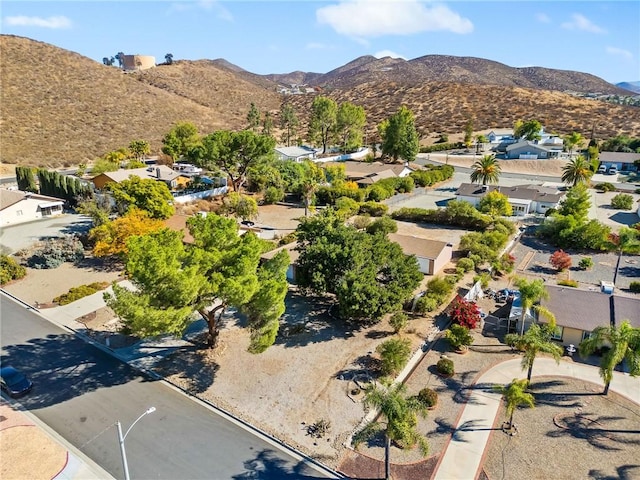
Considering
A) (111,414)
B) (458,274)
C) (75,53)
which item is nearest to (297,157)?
(458,274)

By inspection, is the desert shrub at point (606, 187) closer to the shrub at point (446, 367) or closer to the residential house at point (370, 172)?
the residential house at point (370, 172)

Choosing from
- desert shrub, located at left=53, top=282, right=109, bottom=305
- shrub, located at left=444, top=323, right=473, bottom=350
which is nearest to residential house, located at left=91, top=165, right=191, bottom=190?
desert shrub, located at left=53, top=282, right=109, bottom=305

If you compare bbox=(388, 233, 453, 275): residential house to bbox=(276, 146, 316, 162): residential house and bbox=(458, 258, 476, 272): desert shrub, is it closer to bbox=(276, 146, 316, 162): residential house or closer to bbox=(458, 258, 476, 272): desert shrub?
bbox=(458, 258, 476, 272): desert shrub

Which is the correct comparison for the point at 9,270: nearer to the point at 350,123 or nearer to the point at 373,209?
the point at 373,209

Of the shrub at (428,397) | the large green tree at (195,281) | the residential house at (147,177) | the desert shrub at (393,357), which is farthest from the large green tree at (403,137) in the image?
the shrub at (428,397)

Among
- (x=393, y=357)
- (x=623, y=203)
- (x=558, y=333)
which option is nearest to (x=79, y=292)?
(x=393, y=357)

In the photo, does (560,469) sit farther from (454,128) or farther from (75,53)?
(75,53)
